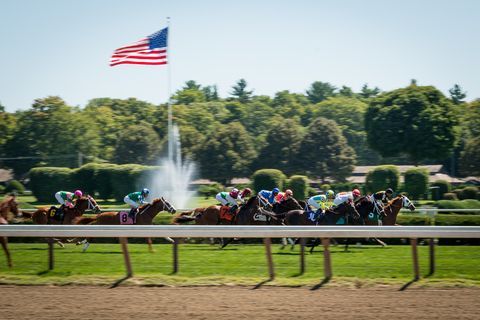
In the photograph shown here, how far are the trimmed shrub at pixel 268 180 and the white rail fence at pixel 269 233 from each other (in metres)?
22.8

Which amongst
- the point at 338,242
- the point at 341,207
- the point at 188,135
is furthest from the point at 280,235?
the point at 188,135

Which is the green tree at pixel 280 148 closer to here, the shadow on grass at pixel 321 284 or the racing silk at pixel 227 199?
the racing silk at pixel 227 199

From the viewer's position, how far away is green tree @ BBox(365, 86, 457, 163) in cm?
4678

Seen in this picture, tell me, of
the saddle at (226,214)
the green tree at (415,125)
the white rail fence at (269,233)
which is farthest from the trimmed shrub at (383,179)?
the white rail fence at (269,233)

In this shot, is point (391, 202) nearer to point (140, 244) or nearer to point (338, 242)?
point (338, 242)

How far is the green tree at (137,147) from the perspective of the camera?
59.3 m

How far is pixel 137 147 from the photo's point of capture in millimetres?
59750

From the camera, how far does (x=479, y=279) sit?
8844 mm

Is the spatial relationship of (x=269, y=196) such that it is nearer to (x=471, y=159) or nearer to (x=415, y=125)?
(x=415, y=125)

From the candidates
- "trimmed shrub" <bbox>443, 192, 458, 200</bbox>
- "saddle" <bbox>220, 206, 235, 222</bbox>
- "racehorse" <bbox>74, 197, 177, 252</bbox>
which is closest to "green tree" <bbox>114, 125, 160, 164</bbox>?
"trimmed shrub" <bbox>443, 192, 458, 200</bbox>

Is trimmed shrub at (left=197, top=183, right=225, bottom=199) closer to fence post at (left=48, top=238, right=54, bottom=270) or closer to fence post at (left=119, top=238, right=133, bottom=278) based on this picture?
fence post at (left=48, top=238, right=54, bottom=270)

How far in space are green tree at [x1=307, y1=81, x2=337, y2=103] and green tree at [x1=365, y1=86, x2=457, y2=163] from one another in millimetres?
72834

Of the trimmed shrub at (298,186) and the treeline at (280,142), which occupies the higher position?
the treeline at (280,142)

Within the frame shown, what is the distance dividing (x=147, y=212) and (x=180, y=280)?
713cm
